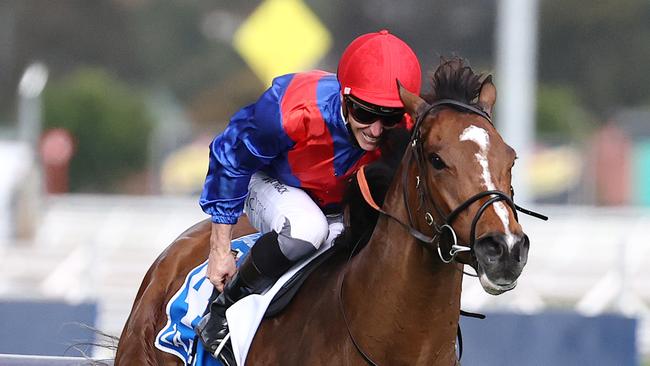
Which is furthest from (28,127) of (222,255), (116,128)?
(222,255)

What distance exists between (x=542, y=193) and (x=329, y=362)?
62.3 feet

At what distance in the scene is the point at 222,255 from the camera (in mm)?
4797

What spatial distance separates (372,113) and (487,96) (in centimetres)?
43

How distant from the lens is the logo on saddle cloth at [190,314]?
4.91 m

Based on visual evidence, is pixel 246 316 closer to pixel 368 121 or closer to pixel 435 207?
pixel 368 121

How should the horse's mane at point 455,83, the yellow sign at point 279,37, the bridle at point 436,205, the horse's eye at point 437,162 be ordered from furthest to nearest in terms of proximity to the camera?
1. the yellow sign at point 279,37
2. the horse's mane at point 455,83
3. the horse's eye at point 437,162
4. the bridle at point 436,205

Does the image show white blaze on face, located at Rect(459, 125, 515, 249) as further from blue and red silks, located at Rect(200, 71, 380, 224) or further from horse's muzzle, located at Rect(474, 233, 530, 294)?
blue and red silks, located at Rect(200, 71, 380, 224)

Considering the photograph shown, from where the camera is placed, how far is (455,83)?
13.3ft

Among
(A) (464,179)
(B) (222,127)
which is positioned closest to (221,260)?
(A) (464,179)

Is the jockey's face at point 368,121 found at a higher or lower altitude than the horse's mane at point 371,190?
higher

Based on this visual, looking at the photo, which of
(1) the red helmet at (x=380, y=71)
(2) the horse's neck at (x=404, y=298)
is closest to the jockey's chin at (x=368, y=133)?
(1) the red helmet at (x=380, y=71)

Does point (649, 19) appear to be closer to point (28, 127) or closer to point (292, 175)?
point (28, 127)

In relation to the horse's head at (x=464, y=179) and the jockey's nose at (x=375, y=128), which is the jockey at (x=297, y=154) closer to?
the jockey's nose at (x=375, y=128)

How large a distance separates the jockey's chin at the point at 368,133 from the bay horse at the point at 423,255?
153mm
